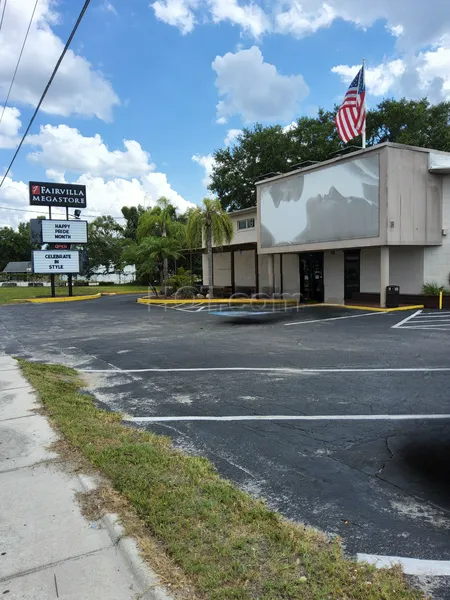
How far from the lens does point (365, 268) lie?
2125 cm

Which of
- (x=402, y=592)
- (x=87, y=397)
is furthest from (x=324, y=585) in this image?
(x=87, y=397)

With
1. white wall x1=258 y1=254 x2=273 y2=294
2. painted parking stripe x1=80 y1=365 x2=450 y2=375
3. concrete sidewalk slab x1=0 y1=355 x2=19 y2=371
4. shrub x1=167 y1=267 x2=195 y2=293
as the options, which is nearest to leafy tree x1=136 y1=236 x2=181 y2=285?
shrub x1=167 y1=267 x2=195 y2=293

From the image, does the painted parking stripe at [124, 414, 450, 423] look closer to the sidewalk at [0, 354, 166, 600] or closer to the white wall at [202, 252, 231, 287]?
the sidewalk at [0, 354, 166, 600]

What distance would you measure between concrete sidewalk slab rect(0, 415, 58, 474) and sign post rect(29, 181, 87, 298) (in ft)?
97.2

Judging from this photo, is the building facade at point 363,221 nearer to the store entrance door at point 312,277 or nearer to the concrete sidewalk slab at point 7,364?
the store entrance door at point 312,277

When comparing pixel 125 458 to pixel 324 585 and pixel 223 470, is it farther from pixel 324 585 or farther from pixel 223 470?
pixel 324 585

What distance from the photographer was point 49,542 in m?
2.88

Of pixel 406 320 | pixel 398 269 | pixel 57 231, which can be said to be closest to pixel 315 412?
pixel 406 320

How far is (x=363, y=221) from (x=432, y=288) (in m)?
4.18

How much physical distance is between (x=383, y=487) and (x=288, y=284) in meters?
23.1

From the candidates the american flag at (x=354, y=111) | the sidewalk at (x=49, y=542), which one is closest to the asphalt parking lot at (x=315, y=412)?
the sidewalk at (x=49, y=542)

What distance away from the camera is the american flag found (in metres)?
19.1

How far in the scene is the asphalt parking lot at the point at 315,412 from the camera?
327 cm

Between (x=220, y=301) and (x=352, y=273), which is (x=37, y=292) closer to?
(x=220, y=301)
